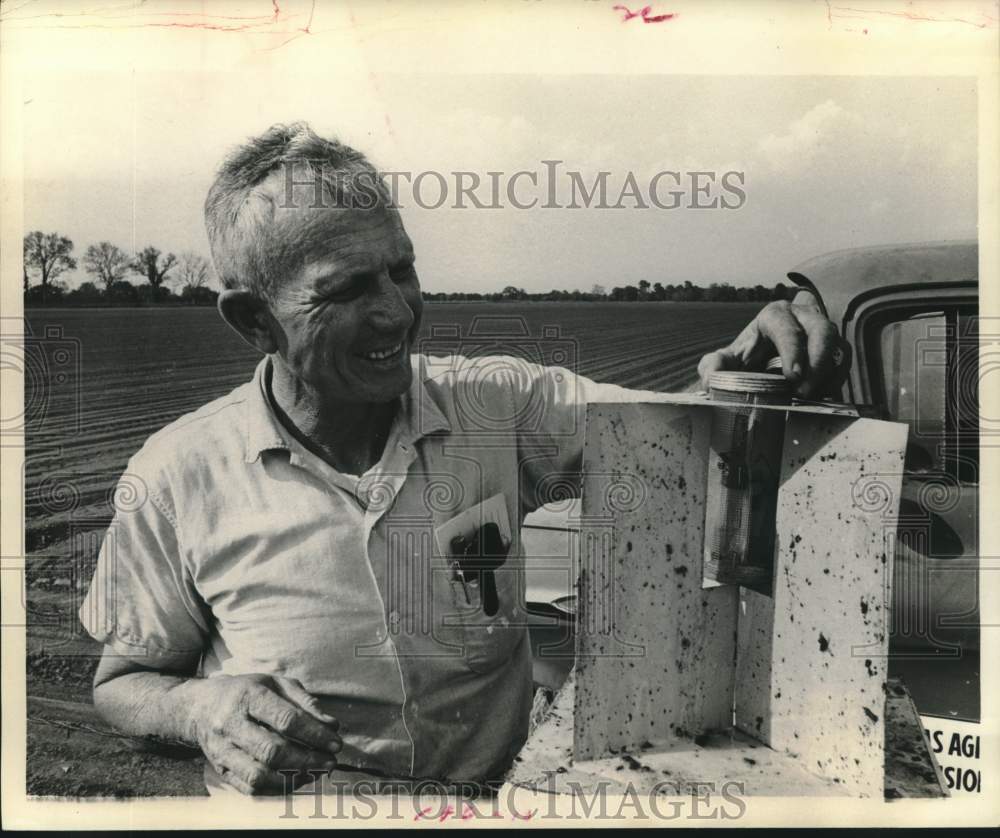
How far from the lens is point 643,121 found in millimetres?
3123

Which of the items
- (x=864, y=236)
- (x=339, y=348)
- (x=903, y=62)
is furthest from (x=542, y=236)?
(x=903, y=62)

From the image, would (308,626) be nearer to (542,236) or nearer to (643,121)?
(542,236)

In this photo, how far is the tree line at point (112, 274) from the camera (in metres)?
3.08

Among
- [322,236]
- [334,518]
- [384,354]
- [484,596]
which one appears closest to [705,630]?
[484,596]

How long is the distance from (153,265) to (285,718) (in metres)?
1.43

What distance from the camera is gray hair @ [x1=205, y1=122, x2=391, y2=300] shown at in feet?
9.83

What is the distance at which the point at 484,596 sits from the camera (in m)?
3.14

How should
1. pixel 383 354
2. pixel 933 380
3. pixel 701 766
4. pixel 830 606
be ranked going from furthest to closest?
pixel 933 380
pixel 383 354
pixel 701 766
pixel 830 606

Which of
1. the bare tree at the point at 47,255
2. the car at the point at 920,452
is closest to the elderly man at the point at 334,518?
the car at the point at 920,452

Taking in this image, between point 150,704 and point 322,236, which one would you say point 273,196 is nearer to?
point 322,236

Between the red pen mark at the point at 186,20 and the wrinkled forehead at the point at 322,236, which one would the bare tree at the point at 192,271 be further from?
the red pen mark at the point at 186,20

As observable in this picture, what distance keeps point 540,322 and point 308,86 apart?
1.01 meters

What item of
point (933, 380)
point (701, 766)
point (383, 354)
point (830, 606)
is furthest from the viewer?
point (933, 380)

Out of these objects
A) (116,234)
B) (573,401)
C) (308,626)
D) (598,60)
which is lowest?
(308,626)
